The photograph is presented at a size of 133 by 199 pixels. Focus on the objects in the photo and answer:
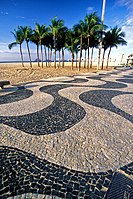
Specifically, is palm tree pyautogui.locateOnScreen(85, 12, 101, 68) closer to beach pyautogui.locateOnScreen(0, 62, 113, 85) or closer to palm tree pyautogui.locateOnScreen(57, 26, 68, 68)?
palm tree pyautogui.locateOnScreen(57, 26, 68, 68)

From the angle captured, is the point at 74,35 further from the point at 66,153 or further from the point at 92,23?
the point at 66,153

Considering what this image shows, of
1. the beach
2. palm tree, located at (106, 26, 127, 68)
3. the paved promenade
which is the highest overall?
palm tree, located at (106, 26, 127, 68)

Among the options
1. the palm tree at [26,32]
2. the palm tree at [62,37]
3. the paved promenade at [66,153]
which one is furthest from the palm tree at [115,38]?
the paved promenade at [66,153]

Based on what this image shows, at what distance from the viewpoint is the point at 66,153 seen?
2.68 meters

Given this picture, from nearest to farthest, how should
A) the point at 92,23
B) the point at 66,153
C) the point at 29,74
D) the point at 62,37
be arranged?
the point at 66,153 < the point at 29,74 < the point at 92,23 < the point at 62,37

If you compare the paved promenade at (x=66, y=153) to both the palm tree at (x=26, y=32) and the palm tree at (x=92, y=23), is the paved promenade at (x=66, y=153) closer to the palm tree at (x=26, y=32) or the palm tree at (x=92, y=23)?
the palm tree at (x=92, y=23)

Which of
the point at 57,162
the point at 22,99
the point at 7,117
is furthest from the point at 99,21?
the point at 57,162

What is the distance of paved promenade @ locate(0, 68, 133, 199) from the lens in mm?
1935

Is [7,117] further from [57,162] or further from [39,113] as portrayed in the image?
[57,162]

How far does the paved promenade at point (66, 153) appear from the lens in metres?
1.93

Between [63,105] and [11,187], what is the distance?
11.9 ft

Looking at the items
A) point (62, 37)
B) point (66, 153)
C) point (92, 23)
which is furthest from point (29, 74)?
point (66, 153)

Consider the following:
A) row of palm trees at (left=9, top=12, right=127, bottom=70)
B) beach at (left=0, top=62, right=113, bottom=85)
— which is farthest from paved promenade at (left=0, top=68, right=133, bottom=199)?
row of palm trees at (left=9, top=12, right=127, bottom=70)

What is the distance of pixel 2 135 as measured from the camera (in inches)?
130
